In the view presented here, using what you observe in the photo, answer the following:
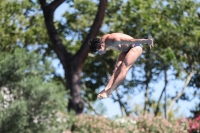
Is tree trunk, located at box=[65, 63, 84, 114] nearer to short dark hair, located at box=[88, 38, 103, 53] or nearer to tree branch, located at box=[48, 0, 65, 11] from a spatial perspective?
tree branch, located at box=[48, 0, 65, 11]

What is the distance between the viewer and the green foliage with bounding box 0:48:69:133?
15617mm

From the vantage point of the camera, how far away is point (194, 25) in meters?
23.2

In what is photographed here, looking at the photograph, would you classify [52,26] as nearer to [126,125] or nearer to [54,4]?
[54,4]

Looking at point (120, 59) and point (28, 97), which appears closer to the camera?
point (120, 59)

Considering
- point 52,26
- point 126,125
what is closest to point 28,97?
point 126,125

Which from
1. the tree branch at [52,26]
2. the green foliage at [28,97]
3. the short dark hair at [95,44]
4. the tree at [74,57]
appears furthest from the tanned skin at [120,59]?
the tree branch at [52,26]

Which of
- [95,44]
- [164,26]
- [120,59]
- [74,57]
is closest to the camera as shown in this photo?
[95,44]

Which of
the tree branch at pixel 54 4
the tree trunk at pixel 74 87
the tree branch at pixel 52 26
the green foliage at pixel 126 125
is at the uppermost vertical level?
the tree branch at pixel 54 4

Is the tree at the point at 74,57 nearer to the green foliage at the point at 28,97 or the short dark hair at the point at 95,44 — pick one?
the green foliage at the point at 28,97

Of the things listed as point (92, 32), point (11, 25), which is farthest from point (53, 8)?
point (11, 25)

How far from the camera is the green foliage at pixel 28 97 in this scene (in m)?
15.6

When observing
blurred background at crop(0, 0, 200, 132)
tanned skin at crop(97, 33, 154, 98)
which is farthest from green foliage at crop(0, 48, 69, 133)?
tanned skin at crop(97, 33, 154, 98)

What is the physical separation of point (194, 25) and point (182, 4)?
873 mm

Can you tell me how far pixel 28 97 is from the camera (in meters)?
16.3
